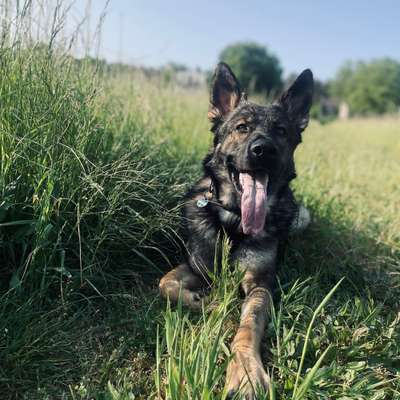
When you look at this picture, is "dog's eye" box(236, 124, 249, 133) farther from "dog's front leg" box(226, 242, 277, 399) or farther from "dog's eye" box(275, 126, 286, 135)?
"dog's front leg" box(226, 242, 277, 399)

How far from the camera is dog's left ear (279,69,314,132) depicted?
2979 millimetres

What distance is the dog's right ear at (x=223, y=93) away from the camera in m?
2.98

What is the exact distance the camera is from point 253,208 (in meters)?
2.46

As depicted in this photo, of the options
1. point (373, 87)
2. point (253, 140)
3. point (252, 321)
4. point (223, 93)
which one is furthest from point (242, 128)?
point (373, 87)

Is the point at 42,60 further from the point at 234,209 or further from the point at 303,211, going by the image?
the point at 303,211

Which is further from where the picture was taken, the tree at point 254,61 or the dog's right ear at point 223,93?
the tree at point 254,61

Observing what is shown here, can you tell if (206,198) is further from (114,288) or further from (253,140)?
(114,288)

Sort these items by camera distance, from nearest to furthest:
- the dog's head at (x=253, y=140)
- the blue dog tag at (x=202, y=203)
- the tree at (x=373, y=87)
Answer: the dog's head at (x=253, y=140), the blue dog tag at (x=202, y=203), the tree at (x=373, y=87)

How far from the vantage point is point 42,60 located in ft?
7.71

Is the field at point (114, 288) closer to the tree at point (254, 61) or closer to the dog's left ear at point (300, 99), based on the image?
the dog's left ear at point (300, 99)

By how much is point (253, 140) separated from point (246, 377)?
1.50 metres

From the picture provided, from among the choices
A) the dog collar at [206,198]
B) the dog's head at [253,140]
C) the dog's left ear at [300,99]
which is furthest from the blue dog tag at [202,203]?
the dog's left ear at [300,99]

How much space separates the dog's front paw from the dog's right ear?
6.44ft

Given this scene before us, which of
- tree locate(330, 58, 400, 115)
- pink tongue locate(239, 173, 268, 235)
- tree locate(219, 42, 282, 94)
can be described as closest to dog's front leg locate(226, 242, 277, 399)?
pink tongue locate(239, 173, 268, 235)
